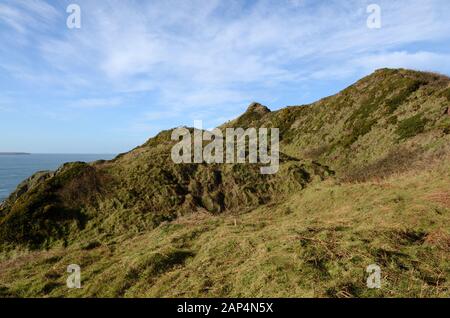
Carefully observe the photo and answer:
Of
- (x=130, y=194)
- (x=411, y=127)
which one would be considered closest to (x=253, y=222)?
(x=130, y=194)

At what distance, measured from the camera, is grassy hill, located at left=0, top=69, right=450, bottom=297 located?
10.9 metres

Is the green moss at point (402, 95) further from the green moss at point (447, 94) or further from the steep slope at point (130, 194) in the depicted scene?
the steep slope at point (130, 194)

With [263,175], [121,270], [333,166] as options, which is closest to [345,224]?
[121,270]

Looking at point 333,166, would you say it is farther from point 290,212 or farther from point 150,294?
point 150,294

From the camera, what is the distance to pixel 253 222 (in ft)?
66.4

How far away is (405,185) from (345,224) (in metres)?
8.74

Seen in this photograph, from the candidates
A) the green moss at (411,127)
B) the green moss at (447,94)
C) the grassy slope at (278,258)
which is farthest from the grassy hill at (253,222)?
the green moss at (447,94)

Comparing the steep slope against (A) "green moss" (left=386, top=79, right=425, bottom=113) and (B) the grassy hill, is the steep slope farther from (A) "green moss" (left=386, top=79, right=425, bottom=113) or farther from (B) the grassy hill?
(A) "green moss" (left=386, top=79, right=425, bottom=113)

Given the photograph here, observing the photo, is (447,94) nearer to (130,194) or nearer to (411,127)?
(411,127)

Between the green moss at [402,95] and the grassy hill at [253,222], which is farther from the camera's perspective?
the green moss at [402,95]

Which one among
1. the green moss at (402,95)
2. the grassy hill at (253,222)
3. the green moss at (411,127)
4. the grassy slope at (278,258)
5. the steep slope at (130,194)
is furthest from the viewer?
the green moss at (402,95)

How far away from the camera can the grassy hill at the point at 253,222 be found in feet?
35.8

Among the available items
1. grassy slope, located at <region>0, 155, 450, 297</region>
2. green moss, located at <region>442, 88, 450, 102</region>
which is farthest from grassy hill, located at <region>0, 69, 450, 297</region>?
green moss, located at <region>442, 88, 450, 102</region>
